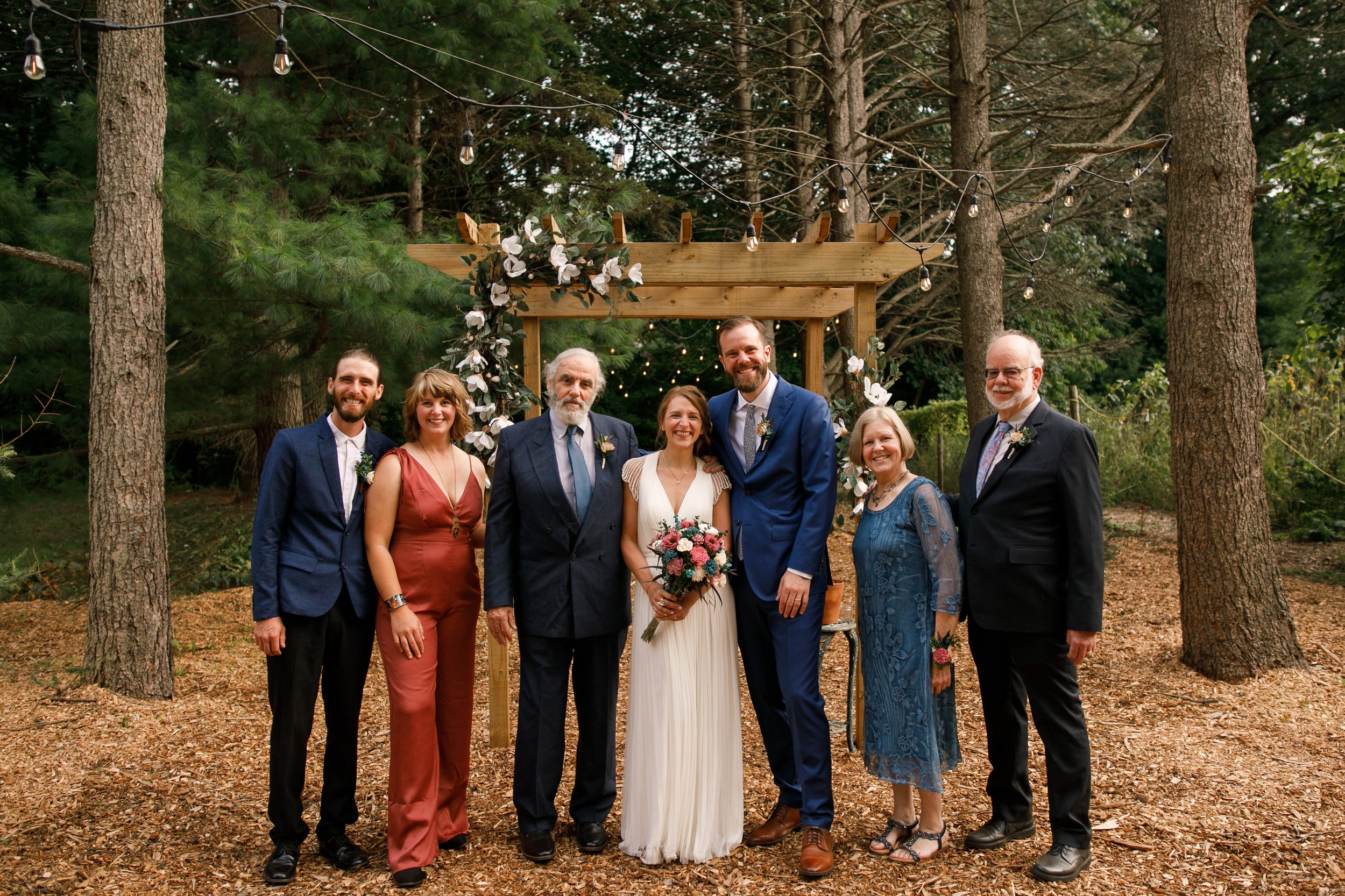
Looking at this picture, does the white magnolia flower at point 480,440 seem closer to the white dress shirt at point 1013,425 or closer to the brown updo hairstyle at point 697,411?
the brown updo hairstyle at point 697,411

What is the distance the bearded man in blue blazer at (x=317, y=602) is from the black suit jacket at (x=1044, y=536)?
7.22 ft

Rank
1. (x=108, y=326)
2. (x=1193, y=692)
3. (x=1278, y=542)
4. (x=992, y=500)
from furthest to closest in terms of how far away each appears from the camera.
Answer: (x=1278, y=542), (x=108, y=326), (x=1193, y=692), (x=992, y=500)

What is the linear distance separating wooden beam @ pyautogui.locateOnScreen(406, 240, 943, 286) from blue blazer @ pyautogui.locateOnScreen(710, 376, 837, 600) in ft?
4.16

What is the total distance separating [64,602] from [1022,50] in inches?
543

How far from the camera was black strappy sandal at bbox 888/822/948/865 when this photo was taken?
3.22m

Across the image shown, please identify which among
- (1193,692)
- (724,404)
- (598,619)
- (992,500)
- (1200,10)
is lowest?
(1193,692)

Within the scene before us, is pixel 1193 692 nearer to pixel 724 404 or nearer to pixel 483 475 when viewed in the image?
pixel 724 404

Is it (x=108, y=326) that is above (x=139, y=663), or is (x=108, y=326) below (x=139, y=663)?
above

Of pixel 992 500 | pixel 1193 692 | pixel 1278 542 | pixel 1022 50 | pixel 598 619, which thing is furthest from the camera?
pixel 1022 50

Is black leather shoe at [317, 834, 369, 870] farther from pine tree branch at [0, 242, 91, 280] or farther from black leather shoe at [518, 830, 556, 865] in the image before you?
pine tree branch at [0, 242, 91, 280]

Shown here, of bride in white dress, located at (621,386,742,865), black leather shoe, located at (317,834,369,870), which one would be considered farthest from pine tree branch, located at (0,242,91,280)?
bride in white dress, located at (621,386,742,865)

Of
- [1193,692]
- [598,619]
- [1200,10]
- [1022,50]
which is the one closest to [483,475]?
[598,619]

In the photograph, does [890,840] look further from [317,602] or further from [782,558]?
[317,602]

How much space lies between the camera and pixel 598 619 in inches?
134
